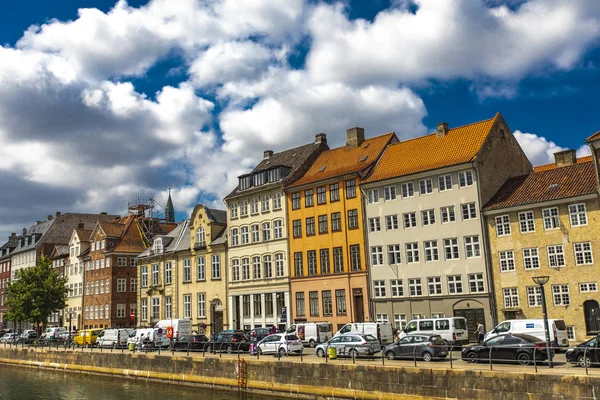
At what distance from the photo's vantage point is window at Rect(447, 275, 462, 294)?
151 ft

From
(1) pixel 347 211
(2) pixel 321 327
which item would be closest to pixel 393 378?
(2) pixel 321 327

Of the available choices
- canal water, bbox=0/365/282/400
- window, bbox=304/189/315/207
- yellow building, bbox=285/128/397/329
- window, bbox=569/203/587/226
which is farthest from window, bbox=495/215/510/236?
canal water, bbox=0/365/282/400

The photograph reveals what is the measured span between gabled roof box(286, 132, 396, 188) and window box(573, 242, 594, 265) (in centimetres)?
1903

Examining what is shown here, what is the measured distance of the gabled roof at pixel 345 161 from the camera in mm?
55469

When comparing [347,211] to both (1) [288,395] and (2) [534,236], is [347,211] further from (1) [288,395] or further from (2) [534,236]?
(1) [288,395]

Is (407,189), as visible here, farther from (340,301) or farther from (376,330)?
(376,330)

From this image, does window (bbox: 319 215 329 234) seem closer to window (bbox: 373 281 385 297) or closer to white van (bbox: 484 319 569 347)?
window (bbox: 373 281 385 297)

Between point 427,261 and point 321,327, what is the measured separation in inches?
403

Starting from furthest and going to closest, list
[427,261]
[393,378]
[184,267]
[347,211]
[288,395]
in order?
1. [184,267]
2. [347,211]
3. [427,261]
4. [288,395]
5. [393,378]

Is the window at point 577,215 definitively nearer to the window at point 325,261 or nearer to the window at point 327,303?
the window at point 325,261

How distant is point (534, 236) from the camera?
4284 cm

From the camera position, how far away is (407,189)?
5009 cm

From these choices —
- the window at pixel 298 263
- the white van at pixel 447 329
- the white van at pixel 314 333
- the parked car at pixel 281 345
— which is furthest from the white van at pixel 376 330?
the window at pixel 298 263

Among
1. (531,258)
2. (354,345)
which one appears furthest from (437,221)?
(354,345)
